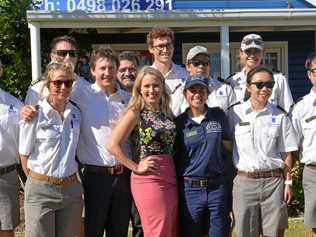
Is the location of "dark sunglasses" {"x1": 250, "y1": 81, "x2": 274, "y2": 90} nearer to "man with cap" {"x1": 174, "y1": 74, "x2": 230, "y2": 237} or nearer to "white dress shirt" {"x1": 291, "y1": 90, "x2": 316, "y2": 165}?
"man with cap" {"x1": 174, "y1": 74, "x2": 230, "y2": 237}

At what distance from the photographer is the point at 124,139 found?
5121mm

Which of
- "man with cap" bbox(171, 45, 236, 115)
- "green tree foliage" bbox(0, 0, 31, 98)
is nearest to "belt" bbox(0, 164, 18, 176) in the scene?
"man with cap" bbox(171, 45, 236, 115)

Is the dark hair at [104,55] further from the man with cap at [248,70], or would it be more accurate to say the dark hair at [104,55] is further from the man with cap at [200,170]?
the man with cap at [248,70]

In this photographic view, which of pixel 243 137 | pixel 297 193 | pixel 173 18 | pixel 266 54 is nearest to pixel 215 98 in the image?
pixel 243 137

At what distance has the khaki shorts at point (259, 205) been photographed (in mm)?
5320

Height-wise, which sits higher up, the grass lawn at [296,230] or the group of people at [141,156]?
the group of people at [141,156]

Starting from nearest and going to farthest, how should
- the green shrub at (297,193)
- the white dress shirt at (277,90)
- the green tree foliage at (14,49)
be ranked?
the white dress shirt at (277,90)
the green shrub at (297,193)
the green tree foliage at (14,49)

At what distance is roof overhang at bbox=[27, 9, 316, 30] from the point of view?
35.7 ft

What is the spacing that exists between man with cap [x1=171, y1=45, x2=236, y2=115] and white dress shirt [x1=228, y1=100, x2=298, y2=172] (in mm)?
378

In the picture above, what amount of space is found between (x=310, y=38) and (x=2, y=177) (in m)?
9.89

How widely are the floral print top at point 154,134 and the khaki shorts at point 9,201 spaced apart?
109 cm

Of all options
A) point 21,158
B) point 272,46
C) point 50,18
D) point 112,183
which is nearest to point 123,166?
point 112,183

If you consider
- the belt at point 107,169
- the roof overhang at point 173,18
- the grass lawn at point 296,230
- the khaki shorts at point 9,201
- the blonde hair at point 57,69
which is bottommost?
the grass lawn at point 296,230

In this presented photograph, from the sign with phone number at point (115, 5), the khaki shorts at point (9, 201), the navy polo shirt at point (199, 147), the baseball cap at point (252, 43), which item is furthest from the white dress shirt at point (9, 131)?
the sign with phone number at point (115, 5)
